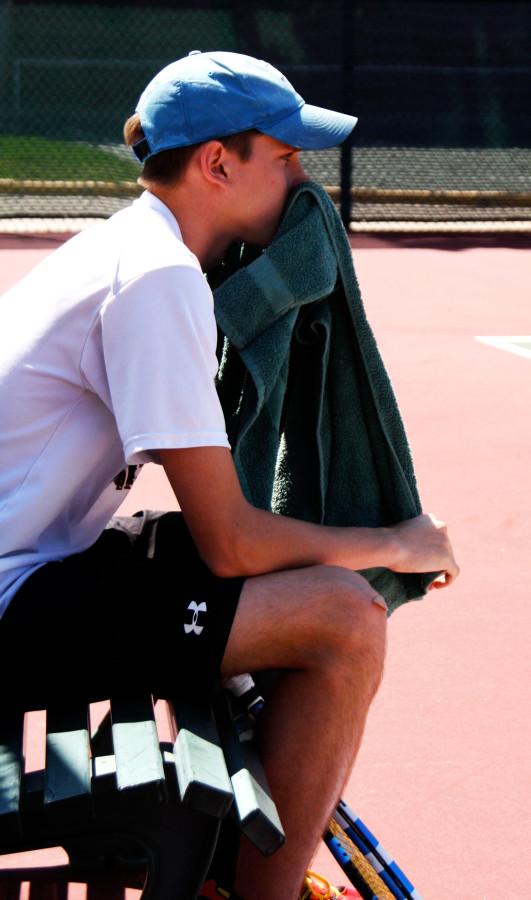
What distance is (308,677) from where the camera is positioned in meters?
2.27

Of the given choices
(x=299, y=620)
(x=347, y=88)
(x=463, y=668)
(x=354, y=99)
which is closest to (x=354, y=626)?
(x=299, y=620)

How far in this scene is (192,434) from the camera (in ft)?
6.98

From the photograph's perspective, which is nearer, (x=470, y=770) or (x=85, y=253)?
(x=85, y=253)

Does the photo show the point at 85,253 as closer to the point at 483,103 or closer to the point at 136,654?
the point at 136,654

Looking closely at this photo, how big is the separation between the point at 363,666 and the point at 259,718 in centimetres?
22

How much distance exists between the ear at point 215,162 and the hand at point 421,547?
2.35 feet

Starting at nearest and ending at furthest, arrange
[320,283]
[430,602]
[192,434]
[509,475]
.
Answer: [192,434]
[320,283]
[430,602]
[509,475]

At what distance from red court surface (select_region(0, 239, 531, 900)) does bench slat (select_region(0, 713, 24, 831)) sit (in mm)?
104

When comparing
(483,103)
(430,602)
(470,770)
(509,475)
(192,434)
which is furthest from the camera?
(483,103)

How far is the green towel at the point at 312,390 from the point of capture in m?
2.42

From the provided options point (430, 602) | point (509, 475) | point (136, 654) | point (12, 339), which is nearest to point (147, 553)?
point (136, 654)

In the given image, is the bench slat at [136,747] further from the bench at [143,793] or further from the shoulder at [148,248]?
the shoulder at [148,248]

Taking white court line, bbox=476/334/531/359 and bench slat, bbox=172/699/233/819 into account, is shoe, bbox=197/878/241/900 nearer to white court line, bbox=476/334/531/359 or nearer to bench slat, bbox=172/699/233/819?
bench slat, bbox=172/699/233/819

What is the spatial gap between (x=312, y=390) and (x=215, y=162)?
1.51 ft
